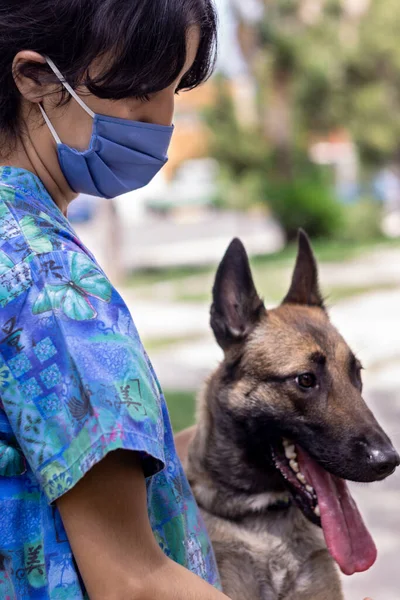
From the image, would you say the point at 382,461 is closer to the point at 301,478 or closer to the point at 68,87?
the point at 301,478

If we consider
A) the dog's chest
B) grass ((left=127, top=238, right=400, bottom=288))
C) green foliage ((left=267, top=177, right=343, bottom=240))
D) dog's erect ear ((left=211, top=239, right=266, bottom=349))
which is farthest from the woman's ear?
green foliage ((left=267, top=177, right=343, bottom=240))

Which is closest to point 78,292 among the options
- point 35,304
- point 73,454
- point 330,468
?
point 35,304

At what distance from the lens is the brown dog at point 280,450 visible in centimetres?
265

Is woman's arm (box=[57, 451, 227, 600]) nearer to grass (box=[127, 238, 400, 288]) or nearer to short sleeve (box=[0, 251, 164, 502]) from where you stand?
short sleeve (box=[0, 251, 164, 502])

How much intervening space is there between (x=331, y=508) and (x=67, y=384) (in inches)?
55.4

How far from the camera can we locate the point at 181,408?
704 cm

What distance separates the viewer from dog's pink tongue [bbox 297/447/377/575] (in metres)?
2.58

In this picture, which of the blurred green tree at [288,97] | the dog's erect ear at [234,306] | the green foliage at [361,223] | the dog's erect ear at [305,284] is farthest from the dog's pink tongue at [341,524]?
the green foliage at [361,223]

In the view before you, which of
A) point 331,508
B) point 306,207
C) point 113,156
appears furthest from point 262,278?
point 113,156

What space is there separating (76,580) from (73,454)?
0.90 ft

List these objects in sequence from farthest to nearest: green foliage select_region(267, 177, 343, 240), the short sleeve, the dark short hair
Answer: green foliage select_region(267, 177, 343, 240) → the dark short hair → the short sleeve

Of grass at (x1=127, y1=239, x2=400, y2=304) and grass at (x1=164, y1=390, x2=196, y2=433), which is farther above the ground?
grass at (x1=164, y1=390, x2=196, y2=433)

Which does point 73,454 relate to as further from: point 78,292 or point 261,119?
point 261,119

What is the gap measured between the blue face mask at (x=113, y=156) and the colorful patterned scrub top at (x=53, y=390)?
24 centimetres
